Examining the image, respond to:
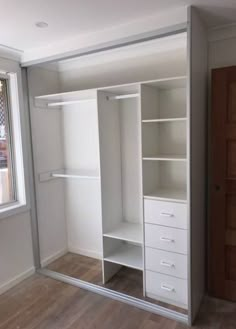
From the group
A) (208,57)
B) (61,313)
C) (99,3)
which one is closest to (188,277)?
(61,313)

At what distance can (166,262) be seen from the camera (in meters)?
2.39

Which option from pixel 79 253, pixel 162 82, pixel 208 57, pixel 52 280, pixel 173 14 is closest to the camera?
pixel 173 14

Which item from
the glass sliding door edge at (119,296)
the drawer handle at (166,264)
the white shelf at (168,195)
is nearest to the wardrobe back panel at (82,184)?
the glass sliding door edge at (119,296)

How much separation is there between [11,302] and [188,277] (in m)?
1.73

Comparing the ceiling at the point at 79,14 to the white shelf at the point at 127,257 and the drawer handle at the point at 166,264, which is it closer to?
the drawer handle at the point at 166,264

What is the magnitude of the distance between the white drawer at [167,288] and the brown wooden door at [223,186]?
360mm

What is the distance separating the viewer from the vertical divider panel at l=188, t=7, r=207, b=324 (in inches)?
80.7

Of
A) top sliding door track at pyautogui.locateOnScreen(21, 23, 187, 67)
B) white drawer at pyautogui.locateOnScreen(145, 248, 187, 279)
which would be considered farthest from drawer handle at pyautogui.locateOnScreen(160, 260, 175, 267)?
top sliding door track at pyautogui.locateOnScreen(21, 23, 187, 67)

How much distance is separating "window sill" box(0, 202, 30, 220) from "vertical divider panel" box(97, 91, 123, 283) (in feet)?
2.99

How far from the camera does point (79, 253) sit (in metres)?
3.55

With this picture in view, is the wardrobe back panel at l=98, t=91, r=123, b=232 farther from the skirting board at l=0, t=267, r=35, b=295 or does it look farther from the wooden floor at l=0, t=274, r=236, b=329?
the skirting board at l=0, t=267, r=35, b=295

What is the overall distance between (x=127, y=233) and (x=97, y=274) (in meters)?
0.68

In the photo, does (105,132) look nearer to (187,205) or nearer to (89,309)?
(187,205)

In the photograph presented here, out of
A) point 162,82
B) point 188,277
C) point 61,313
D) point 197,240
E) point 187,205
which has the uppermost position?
point 162,82
